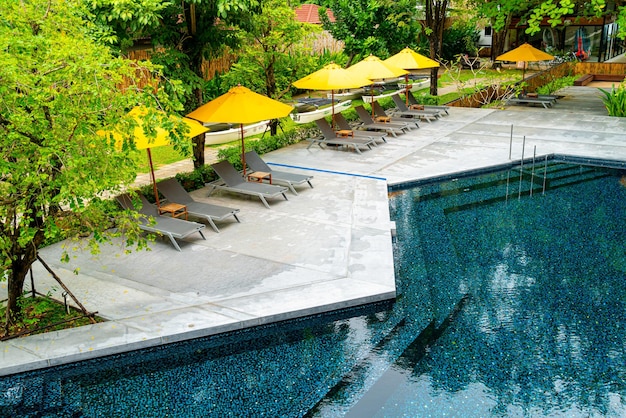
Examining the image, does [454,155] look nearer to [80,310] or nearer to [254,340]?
[254,340]

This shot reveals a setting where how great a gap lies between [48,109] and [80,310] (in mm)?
→ 3073

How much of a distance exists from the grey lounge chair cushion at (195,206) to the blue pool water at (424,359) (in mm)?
3485

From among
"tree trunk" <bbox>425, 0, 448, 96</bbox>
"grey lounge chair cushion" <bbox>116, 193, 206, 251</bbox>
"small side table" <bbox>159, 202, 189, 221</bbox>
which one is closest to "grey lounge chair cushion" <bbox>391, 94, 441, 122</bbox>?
"tree trunk" <bbox>425, 0, 448, 96</bbox>

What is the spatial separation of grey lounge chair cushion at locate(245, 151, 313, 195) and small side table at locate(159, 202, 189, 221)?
103 inches

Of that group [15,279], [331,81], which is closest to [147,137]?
[15,279]

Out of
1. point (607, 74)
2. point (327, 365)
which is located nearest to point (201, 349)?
point (327, 365)

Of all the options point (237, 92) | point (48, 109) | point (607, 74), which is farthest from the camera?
point (607, 74)

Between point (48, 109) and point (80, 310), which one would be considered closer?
point (48, 109)

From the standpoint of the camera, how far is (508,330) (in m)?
8.16

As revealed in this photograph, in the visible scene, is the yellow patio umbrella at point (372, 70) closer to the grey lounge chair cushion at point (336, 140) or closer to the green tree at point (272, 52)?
the green tree at point (272, 52)

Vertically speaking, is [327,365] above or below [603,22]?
below

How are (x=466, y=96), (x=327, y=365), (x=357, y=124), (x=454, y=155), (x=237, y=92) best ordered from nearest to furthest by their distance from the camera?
(x=327, y=365) < (x=237, y=92) < (x=454, y=155) < (x=357, y=124) < (x=466, y=96)

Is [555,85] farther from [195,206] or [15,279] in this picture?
[15,279]

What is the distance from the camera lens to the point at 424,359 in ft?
24.7
